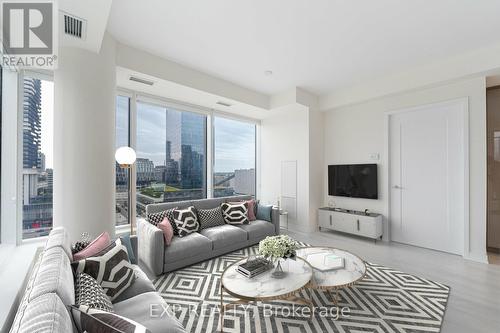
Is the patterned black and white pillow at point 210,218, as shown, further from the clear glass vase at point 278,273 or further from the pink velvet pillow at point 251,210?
the clear glass vase at point 278,273

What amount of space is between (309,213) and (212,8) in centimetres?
393

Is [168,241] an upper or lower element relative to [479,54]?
lower

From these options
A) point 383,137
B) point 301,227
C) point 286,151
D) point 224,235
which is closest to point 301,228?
point 301,227

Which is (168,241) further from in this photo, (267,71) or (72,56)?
(267,71)

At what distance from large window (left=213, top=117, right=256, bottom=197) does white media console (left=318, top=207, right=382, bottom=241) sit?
195cm

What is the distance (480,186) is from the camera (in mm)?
3295

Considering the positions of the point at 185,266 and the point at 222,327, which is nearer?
the point at 222,327

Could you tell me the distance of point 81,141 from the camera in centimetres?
258

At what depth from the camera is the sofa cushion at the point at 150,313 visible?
53.3 inches

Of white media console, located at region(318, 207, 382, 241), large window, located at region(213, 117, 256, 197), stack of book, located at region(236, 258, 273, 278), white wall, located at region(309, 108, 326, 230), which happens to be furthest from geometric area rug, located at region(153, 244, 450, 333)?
large window, located at region(213, 117, 256, 197)

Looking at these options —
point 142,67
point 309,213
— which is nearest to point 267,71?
point 142,67

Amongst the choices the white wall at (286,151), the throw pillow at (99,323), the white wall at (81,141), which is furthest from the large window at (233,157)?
the throw pillow at (99,323)

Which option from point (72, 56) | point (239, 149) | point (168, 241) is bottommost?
point (168, 241)

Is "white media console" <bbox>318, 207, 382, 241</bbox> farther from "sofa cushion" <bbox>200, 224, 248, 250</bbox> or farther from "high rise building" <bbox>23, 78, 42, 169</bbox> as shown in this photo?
→ "high rise building" <bbox>23, 78, 42, 169</bbox>
